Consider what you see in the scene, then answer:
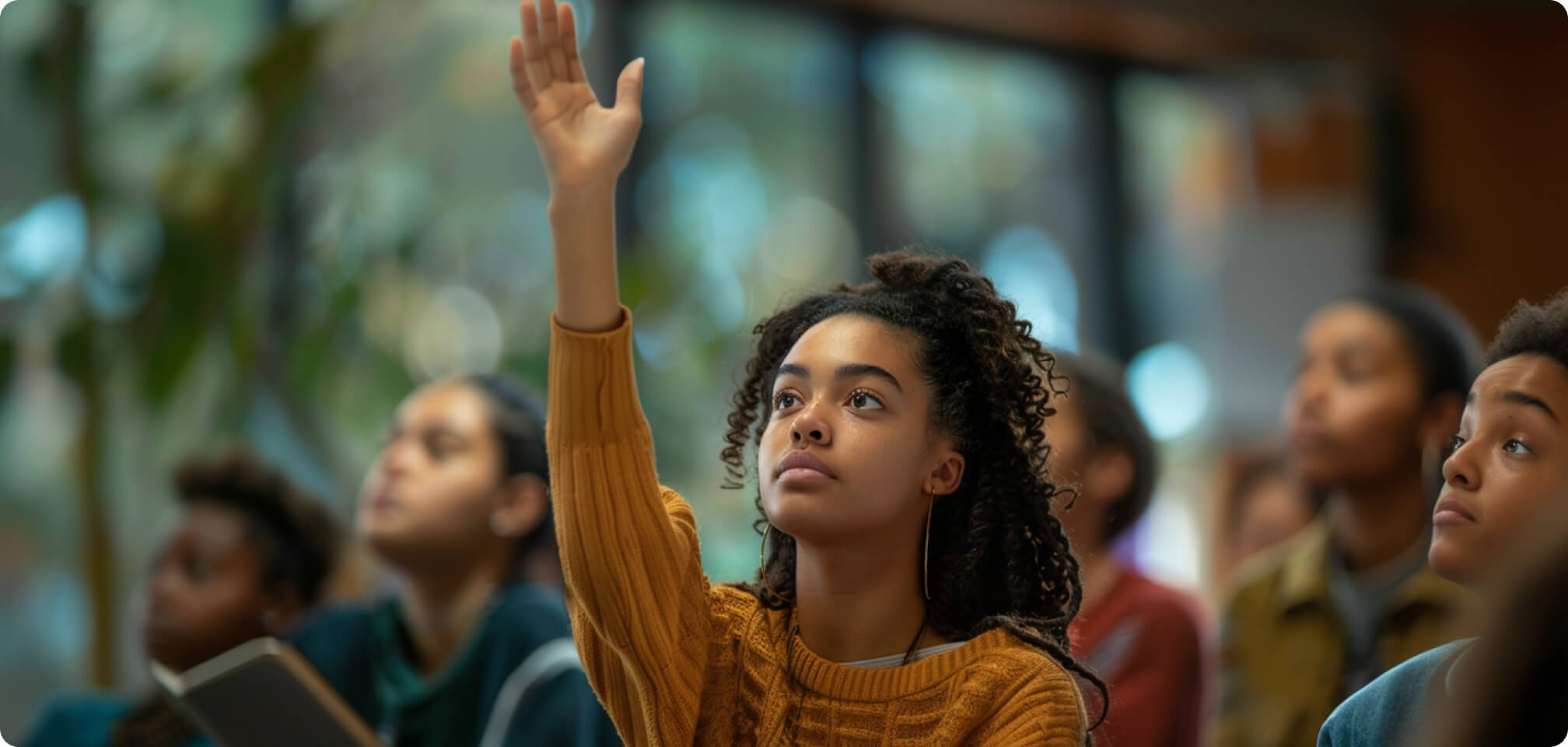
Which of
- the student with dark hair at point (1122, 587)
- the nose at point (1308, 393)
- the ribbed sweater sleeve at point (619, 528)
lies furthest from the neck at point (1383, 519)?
the ribbed sweater sleeve at point (619, 528)

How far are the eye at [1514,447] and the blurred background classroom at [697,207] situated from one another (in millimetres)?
260

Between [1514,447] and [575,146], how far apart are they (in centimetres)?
86

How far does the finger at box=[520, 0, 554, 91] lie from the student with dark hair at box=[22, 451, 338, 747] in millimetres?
1507

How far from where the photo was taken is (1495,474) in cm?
130

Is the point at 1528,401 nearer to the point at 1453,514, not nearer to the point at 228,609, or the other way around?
the point at 1453,514

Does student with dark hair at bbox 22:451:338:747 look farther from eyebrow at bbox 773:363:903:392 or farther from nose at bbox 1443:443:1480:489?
nose at bbox 1443:443:1480:489

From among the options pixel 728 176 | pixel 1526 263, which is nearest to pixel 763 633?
pixel 728 176

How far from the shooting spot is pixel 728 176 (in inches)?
204

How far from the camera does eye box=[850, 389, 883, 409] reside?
141cm

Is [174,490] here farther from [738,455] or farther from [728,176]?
[728,176]

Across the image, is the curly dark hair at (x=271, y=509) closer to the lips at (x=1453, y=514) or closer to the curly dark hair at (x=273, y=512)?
the curly dark hair at (x=273, y=512)

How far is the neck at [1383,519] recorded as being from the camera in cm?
211

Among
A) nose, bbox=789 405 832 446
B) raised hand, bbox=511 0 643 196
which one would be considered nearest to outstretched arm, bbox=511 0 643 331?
raised hand, bbox=511 0 643 196

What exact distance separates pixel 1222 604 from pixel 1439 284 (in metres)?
4.09
